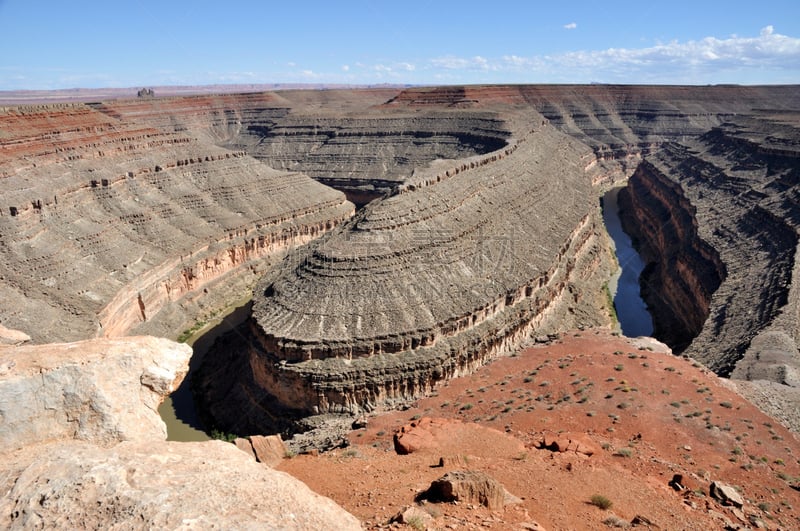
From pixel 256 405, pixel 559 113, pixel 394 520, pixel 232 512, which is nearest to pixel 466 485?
pixel 394 520

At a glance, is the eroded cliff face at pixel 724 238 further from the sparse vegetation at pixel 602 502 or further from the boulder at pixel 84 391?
the boulder at pixel 84 391

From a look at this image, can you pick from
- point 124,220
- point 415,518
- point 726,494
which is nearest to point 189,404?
point 124,220

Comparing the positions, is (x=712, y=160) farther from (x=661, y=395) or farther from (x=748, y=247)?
(x=661, y=395)

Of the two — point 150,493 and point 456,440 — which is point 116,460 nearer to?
point 150,493

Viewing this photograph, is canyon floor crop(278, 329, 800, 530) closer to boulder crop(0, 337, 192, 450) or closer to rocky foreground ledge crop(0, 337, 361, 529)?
rocky foreground ledge crop(0, 337, 361, 529)

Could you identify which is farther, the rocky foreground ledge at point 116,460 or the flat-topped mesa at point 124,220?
the flat-topped mesa at point 124,220

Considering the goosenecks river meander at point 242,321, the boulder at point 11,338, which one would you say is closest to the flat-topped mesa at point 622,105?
the goosenecks river meander at point 242,321
